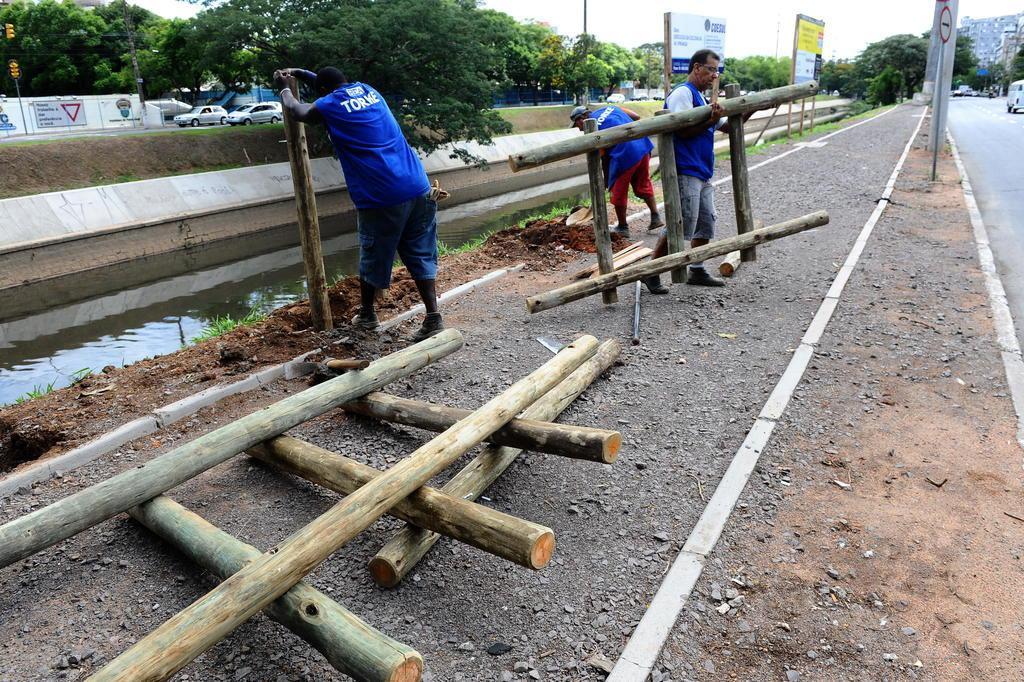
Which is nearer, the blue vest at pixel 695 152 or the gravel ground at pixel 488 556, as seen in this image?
the gravel ground at pixel 488 556

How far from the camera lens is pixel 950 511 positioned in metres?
3.46

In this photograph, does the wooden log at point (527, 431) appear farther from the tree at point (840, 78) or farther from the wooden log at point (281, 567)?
the tree at point (840, 78)

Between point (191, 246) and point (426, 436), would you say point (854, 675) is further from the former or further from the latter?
point (191, 246)

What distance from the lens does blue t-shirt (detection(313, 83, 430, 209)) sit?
5000 mm

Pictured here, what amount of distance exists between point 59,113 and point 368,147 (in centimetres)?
3514

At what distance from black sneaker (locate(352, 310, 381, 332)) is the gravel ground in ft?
2.61

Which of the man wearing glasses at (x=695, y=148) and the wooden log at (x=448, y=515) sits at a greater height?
the man wearing glasses at (x=695, y=148)

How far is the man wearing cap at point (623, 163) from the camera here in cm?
834

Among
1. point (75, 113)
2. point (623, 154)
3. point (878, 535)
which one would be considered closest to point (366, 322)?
point (878, 535)

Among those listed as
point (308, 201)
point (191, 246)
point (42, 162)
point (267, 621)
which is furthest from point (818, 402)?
point (42, 162)

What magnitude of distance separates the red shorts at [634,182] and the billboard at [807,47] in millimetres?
13847

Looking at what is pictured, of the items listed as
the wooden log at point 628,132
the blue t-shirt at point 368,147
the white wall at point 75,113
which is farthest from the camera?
the white wall at point 75,113


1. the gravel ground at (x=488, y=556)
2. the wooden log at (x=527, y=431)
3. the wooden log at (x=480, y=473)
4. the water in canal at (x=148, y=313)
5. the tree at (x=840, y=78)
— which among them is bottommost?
the water in canal at (x=148, y=313)

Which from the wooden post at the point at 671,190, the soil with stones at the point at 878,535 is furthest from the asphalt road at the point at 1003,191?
the wooden post at the point at 671,190
